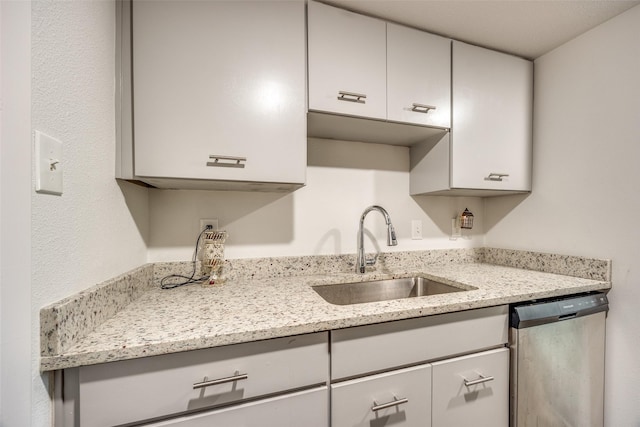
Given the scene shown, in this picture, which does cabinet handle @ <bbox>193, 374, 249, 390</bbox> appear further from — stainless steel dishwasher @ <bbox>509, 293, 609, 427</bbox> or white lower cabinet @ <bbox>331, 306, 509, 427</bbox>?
stainless steel dishwasher @ <bbox>509, 293, 609, 427</bbox>

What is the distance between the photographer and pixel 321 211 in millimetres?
1472

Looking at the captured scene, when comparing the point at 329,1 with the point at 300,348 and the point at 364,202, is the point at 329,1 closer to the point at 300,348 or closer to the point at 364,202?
the point at 364,202

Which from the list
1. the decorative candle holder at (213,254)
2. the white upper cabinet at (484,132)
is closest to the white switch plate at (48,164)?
the decorative candle holder at (213,254)

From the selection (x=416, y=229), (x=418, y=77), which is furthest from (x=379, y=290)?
(x=418, y=77)

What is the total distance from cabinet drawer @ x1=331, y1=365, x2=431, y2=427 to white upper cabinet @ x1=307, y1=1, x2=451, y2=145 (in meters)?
1.00

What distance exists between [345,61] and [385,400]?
1286 millimetres

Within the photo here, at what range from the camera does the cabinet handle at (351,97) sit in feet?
3.74

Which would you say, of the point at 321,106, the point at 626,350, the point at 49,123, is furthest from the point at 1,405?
the point at 626,350

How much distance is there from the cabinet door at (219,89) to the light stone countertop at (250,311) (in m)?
0.45

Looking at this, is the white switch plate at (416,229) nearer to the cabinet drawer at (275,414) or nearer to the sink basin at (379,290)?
the sink basin at (379,290)

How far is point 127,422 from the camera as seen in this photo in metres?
0.65

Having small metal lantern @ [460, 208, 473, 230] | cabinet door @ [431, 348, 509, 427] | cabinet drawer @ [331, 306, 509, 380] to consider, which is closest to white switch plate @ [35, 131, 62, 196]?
cabinet drawer @ [331, 306, 509, 380]

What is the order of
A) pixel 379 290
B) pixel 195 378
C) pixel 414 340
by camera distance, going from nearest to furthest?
pixel 195 378
pixel 414 340
pixel 379 290

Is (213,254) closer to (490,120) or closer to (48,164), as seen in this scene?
(48,164)
